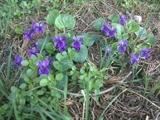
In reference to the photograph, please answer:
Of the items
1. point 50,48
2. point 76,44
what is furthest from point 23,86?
point 76,44

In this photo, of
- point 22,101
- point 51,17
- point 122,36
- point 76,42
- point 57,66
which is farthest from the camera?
point 51,17

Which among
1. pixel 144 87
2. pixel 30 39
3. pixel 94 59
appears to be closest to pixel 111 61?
pixel 94 59

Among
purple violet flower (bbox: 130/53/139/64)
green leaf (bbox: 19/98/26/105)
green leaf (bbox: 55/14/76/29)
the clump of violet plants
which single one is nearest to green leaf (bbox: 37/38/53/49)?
the clump of violet plants

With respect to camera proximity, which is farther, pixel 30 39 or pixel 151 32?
pixel 151 32

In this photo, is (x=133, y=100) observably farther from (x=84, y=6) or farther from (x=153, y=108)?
(x=84, y=6)

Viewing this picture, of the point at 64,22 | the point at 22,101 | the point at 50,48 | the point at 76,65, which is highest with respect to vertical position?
the point at 64,22

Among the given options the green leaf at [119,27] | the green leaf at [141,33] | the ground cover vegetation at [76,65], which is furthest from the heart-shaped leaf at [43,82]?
the green leaf at [141,33]

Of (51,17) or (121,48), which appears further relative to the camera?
(51,17)

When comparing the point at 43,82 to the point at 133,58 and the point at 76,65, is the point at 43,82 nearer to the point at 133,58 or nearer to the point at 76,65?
the point at 76,65
